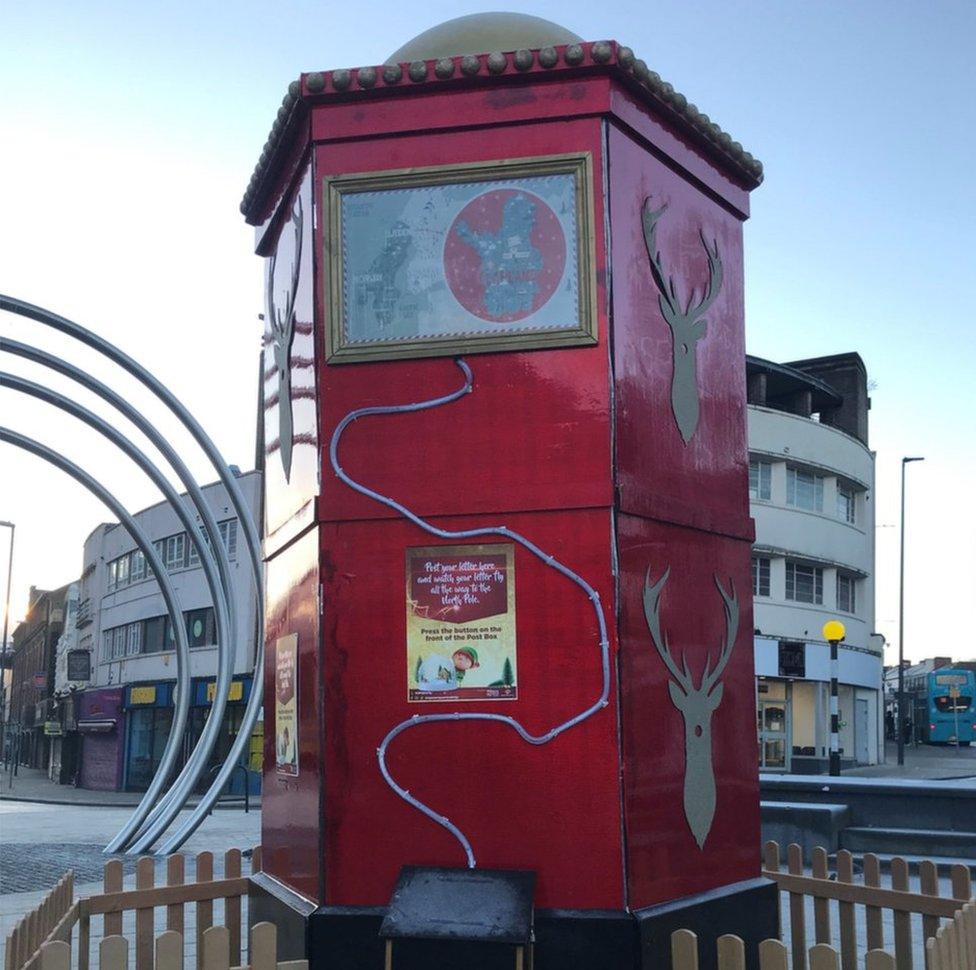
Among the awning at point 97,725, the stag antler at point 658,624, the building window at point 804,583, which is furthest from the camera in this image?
the awning at point 97,725

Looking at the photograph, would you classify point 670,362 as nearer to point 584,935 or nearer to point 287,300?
point 287,300

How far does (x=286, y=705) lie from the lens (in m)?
7.07

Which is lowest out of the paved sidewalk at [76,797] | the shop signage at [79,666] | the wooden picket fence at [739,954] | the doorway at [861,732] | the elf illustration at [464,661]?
the paved sidewalk at [76,797]

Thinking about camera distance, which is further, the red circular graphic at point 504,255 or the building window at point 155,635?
the building window at point 155,635

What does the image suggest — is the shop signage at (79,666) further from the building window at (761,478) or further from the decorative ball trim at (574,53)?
the decorative ball trim at (574,53)

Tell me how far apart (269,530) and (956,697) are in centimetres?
5507

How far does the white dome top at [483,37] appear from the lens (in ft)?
23.2

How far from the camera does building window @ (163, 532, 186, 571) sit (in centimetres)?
4356

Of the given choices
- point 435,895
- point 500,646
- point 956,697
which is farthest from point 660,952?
point 956,697

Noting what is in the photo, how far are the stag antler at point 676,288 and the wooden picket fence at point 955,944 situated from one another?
333 centimetres

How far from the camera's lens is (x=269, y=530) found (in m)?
7.69

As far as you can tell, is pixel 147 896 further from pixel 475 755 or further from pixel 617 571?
pixel 617 571

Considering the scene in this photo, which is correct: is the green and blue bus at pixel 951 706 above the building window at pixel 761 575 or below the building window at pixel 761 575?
below

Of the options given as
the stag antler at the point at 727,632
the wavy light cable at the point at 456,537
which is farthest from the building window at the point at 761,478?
the wavy light cable at the point at 456,537
